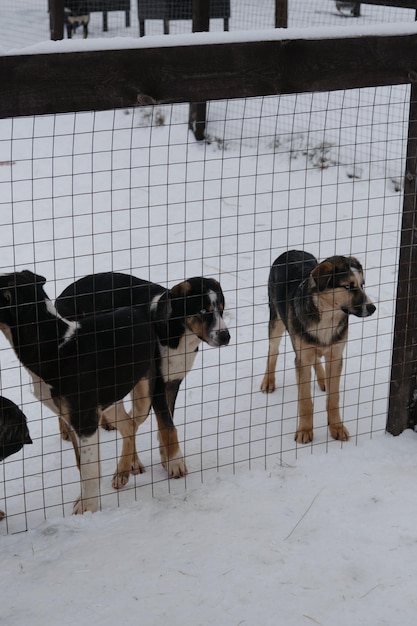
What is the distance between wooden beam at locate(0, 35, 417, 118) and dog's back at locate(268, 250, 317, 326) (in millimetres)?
1554

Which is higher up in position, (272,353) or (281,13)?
(281,13)

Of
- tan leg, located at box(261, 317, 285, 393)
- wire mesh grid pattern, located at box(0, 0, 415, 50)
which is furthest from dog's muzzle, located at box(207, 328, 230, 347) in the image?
wire mesh grid pattern, located at box(0, 0, 415, 50)

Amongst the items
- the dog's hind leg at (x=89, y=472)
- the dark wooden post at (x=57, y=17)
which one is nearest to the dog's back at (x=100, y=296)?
the dog's hind leg at (x=89, y=472)

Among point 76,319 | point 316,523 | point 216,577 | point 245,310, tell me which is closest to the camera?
point 216,577

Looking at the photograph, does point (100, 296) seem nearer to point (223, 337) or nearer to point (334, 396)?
point (223, 337)

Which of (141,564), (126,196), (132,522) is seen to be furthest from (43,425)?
(126,196)

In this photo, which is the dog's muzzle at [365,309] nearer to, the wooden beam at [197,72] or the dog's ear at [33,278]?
the wooden beam at [197,72]

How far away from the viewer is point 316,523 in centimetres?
466

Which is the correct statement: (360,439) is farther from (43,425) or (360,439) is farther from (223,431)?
(43,425)

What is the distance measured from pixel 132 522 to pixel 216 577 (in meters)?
0.69

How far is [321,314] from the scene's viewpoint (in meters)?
5.55

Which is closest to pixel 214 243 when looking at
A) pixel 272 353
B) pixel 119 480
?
pixel 272 353

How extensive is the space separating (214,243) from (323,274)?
3.91 metres

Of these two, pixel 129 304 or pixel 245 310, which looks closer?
pixel 129 304
